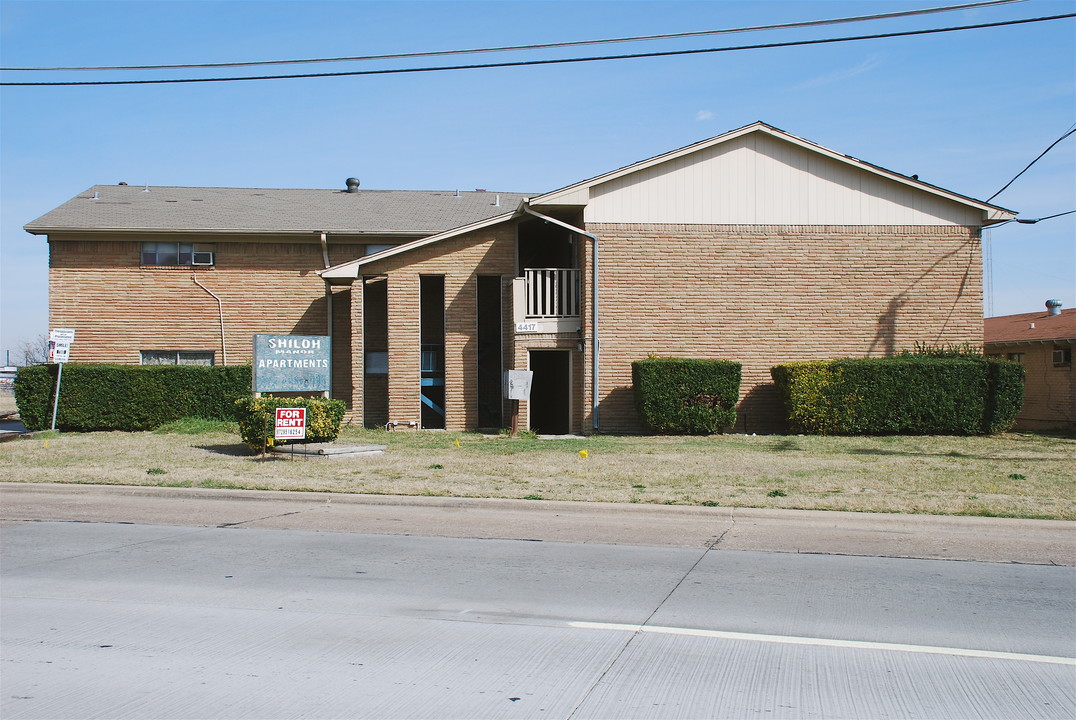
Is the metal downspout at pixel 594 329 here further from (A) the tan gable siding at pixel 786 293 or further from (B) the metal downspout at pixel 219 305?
(B) the metal downspout at pixel 219 305

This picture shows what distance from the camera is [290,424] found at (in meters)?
14.7

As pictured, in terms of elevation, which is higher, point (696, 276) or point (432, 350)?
point (696, 276)

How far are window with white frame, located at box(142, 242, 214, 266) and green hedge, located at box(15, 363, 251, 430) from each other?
170 inches

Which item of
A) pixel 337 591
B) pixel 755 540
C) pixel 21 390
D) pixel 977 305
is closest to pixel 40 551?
pixel 337 591

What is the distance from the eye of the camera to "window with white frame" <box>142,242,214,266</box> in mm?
24031

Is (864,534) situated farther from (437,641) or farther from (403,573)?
(437,641)

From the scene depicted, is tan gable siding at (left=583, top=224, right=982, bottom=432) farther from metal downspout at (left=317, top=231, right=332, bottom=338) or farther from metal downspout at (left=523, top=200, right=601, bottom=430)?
metal downspout at (left=317, top=231, right=332, bottom=338)

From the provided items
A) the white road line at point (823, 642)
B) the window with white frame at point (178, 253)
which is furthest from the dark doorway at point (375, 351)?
the white road line at point (823, 642)

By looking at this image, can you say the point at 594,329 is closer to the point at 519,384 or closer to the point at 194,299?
the point at 519,384

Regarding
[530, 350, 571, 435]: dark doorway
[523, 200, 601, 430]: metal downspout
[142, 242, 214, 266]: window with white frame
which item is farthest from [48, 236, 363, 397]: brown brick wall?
[523, 200, 601, 430]: metal downspout

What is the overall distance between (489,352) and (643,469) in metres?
10.8

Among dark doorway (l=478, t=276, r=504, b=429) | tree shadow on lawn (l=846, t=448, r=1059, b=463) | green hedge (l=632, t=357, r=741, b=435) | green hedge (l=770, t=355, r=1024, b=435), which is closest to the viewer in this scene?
tree shadow on lawn (l=846, t=448, r=1059, b=463)

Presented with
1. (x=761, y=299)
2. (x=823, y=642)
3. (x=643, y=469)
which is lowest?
(x=823, y=642)

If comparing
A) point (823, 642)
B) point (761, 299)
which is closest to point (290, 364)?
point (761, 299)
